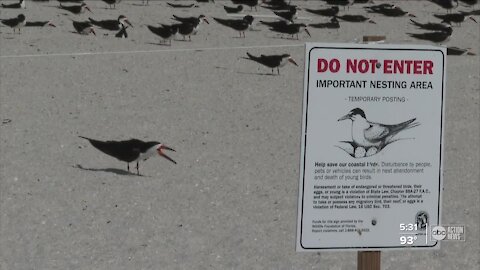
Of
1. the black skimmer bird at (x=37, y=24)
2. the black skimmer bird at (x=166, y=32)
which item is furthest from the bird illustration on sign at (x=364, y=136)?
the black skimmer bird at (x=37, y=24)

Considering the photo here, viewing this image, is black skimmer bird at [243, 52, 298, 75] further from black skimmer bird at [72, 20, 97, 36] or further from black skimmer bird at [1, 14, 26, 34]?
black skimmer bird at [1, 14, 26, 34]

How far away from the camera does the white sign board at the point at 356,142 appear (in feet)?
15.3

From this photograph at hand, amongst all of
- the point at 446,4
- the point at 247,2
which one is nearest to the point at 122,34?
the point at 247,2

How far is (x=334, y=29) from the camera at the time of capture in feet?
105

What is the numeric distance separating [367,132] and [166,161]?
9334 millimetres

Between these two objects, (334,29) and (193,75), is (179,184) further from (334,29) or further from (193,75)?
(334,29)

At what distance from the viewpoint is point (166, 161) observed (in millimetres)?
13812

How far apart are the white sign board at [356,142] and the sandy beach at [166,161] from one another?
3.33m

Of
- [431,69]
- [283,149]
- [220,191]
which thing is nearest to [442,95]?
[431,69]

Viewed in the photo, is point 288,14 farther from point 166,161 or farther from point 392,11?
point 166,161

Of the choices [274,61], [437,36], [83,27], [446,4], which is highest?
[446,4]

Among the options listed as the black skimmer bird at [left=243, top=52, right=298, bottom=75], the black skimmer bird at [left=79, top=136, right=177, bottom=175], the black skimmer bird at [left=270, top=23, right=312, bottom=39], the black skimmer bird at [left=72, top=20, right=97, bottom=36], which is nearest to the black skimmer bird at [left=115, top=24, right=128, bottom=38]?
the black skimmer bird at [left=72, top=20, right=97, bottom=36]

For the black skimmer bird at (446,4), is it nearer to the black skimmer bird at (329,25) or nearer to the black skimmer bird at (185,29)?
the black skimmer bird at (329,25)

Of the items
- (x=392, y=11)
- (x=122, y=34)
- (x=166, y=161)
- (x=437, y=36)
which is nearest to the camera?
(x=166, y=161)
